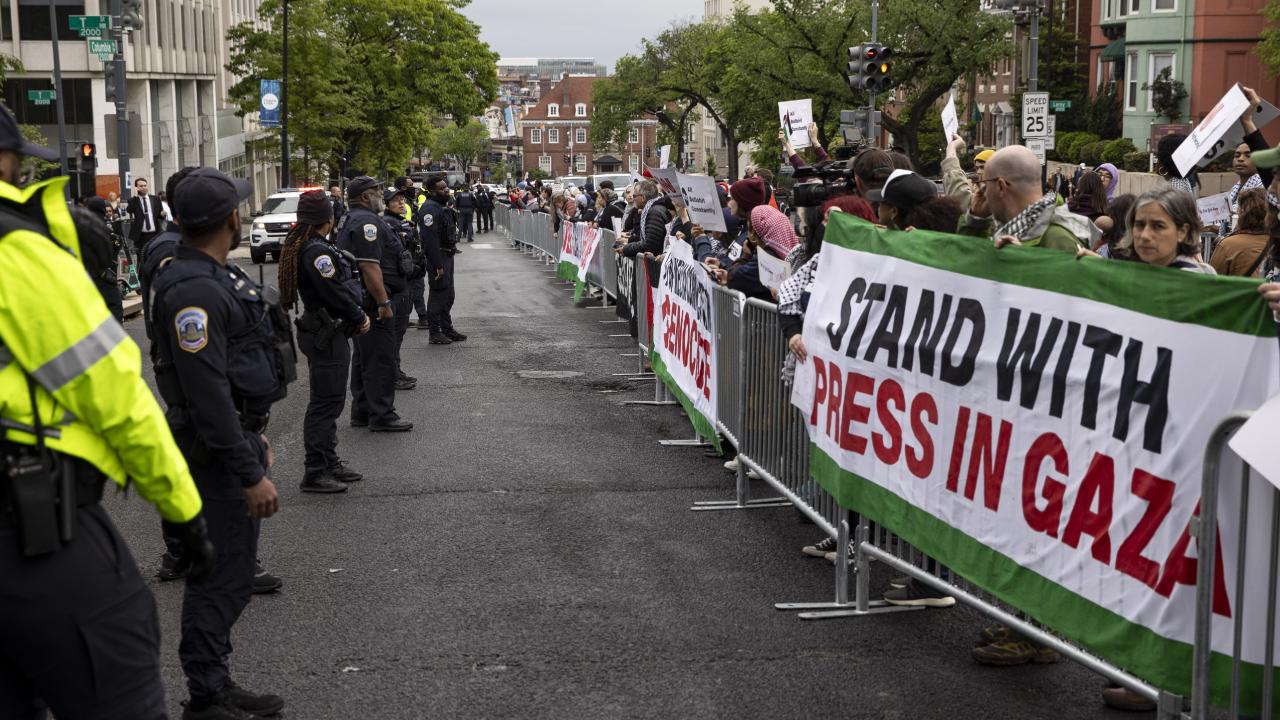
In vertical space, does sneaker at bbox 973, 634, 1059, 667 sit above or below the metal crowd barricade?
below

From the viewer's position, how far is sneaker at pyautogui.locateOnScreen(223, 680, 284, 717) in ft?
17.4

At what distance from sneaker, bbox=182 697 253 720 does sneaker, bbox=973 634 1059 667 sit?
9.44ft

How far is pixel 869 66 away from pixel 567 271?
7454 millimetres

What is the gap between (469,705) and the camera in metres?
5.40

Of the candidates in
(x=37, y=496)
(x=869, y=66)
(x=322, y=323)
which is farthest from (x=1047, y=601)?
(x=869, y=66)

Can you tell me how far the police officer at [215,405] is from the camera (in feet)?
16.7

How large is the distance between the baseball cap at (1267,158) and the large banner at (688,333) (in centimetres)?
335

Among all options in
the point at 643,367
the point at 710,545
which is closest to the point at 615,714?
the point at 710,545

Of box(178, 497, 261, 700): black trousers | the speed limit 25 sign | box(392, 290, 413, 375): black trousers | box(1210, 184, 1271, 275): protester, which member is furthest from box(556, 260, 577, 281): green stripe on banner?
box(178, 497, 261, 700): black trousers

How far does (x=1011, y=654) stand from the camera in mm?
5727

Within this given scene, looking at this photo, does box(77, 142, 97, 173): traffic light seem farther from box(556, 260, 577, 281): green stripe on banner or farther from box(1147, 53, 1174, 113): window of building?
box(1147, 53, 1174, 113): window of building

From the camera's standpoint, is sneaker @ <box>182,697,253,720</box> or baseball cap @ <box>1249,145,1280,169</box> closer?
sneaker @ <box>182,697,253,720</box>

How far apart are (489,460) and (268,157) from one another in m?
50.0

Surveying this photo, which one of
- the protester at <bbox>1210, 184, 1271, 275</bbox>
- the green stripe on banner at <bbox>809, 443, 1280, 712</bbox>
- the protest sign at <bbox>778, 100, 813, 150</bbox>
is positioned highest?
the protest sign at <bbox>778, 100, 813, 150</bbox>
